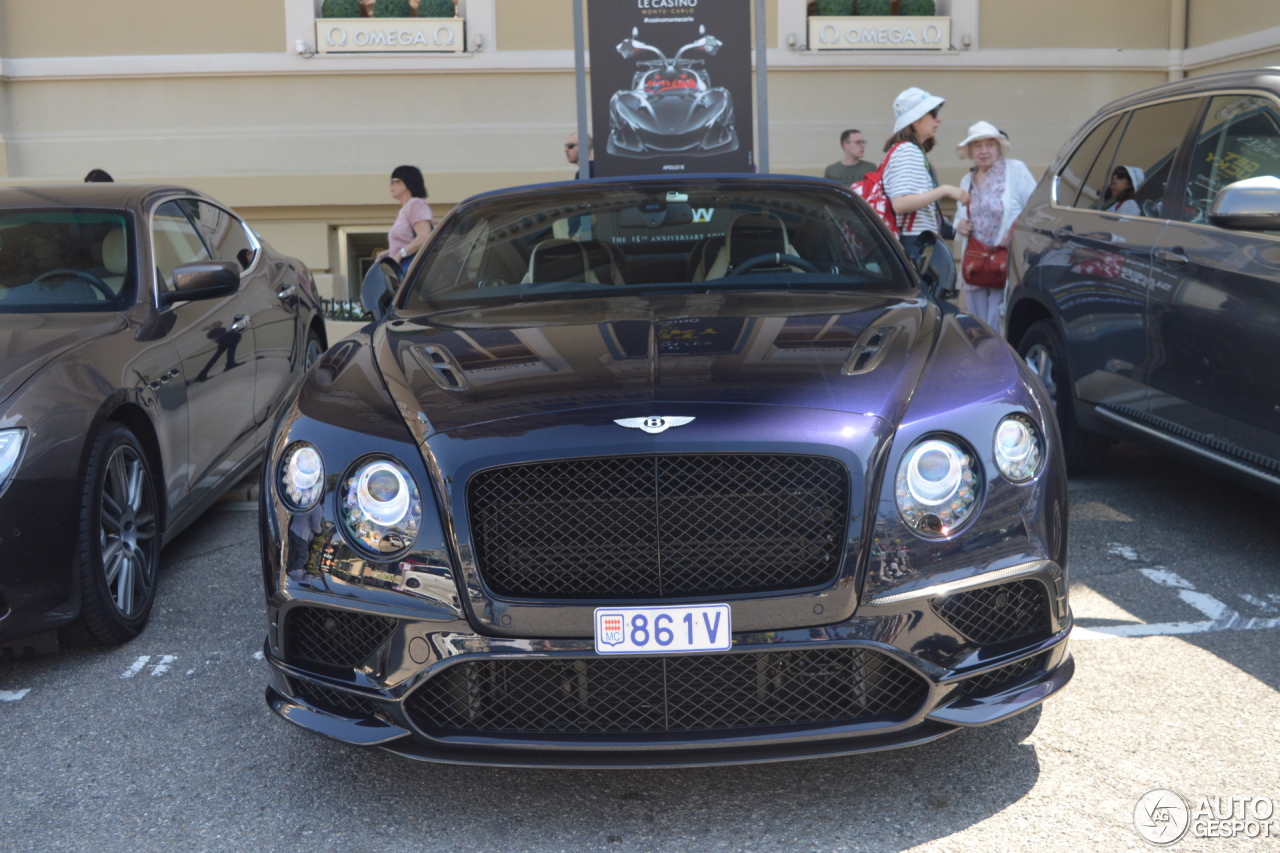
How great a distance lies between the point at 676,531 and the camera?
253cm

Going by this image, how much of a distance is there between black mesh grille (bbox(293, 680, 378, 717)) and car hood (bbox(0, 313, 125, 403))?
4.61ft

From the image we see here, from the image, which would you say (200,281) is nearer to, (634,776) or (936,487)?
(634,776)

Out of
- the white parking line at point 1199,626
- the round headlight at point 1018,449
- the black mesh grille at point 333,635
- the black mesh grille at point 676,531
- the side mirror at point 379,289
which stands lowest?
the white parking line at point 1199,626

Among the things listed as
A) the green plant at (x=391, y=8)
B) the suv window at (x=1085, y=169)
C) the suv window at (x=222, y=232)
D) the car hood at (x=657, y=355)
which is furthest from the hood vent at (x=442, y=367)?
the green plant at (x=391, y=8)

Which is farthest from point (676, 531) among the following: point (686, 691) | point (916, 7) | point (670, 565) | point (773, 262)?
point (916, 7)

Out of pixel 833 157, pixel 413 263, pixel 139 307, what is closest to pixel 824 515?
pixel 413 263

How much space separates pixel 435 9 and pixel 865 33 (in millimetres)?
4148

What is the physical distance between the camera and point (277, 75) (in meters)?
11.7

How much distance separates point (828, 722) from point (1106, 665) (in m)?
1.33

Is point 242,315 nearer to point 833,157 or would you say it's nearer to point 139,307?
point 139,307

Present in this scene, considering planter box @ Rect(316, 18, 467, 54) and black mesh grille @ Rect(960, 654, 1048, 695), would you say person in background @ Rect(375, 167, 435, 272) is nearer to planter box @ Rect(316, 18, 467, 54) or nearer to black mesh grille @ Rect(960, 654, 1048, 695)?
planter box @ Rect(316, 18, 467, 54)

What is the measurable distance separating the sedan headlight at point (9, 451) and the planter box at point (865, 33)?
32.4 ft

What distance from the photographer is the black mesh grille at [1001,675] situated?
2.60 meters

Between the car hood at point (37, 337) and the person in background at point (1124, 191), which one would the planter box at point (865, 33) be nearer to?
the person in background at point (1124, 191)
